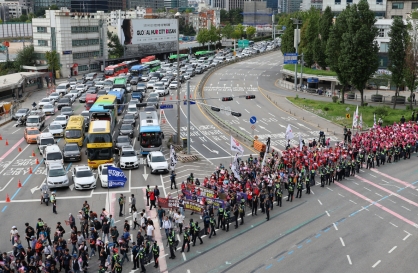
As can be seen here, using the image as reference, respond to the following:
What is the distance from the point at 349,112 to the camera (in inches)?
2421

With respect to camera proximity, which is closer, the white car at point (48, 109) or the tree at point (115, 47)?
the white car at point (48, 109)

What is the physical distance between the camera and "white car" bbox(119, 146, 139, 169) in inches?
1580

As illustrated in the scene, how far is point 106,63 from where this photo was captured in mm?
103812

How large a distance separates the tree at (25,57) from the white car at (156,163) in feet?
210

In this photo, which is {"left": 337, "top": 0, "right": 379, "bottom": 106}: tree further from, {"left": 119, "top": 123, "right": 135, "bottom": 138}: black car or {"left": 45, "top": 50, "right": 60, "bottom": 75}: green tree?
{"left": 45, "top": 50, "right": 60, "bottom": 75}: green tree

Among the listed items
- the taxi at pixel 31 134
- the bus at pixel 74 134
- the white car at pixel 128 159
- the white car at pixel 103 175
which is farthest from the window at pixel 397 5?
the white car at pixel 103 175

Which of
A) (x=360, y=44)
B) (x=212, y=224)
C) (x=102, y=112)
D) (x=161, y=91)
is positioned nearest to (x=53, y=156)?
(x=102, y=112)

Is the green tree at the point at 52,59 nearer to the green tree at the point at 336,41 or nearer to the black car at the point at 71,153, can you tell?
the green tree at the point at 336,41

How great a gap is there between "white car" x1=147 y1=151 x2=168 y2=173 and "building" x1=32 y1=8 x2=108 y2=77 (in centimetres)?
5849

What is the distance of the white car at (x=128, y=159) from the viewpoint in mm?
40125

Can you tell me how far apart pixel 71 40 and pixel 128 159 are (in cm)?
6158

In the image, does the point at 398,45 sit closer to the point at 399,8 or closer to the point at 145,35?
the point at 399,8

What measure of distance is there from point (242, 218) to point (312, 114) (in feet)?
120

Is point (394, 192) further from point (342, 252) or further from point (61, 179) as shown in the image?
point (61, 179)
